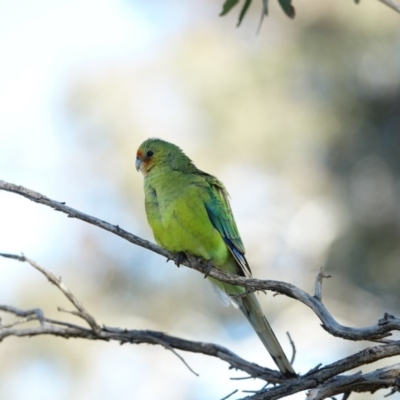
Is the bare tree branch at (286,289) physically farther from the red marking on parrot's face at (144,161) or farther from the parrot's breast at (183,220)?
the red marking on parrot's face at (144,161)

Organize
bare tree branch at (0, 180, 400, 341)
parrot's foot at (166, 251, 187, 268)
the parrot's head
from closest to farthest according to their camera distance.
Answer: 1. bare tree branch at (0, 180, 400, 341)
2. parrot's foot at (166, 251, 187, 268)
3. the parrot's head

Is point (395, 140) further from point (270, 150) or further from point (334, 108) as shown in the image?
point (270, 150)

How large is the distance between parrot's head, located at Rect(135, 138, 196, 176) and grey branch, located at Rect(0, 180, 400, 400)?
151 centimetres

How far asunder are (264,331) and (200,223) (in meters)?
0.71

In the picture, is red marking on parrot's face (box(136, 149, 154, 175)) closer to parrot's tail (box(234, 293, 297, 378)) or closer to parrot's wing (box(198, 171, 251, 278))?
parrot's wing (box(198, 171, 251, 278))

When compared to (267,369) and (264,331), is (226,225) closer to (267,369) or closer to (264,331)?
(264,331)

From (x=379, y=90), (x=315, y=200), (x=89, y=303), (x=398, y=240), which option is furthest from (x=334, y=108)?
(x=89, y=303)

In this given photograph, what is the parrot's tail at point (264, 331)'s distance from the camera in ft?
11.9

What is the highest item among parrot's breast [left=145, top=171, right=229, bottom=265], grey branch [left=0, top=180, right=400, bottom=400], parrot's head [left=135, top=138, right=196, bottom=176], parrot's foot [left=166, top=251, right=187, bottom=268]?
parrot's head [left=135, top=138, right=196, bottom=176]

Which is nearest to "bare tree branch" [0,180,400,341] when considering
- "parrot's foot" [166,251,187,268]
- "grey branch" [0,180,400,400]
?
"grey branch" [0,180,400,400]

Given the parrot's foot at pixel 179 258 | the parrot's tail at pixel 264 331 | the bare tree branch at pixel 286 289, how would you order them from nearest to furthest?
the bare tree branch at pixel 286 289, the parrot's tail at pixel 264 331, the parrot's foot at pixel 179 258

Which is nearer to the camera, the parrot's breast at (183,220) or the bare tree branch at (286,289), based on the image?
the bare tree branch at (286,289)

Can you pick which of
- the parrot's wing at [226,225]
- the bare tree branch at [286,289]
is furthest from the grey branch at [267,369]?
the parrot's wing at [226,225]

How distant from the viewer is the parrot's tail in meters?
3.62
